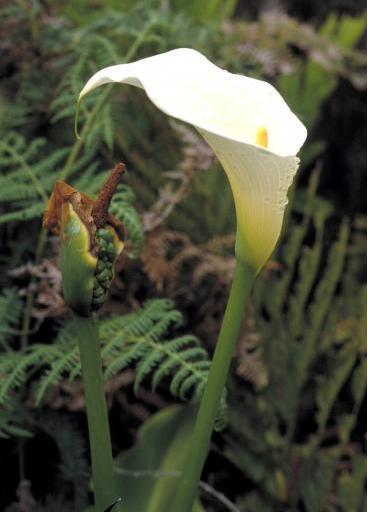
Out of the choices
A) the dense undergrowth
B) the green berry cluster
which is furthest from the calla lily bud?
the dense undergrowth

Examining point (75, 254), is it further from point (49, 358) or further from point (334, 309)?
point (334, 309)

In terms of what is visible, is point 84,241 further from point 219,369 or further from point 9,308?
point 9,308

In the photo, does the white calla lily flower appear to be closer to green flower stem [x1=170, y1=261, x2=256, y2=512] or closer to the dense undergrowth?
green flower stem [x1=170, y1=261, x2=256, y2=512]

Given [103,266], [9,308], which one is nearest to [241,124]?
[103,266]

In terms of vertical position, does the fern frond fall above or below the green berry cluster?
below

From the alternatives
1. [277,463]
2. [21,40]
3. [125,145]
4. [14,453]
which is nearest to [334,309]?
[277,463]

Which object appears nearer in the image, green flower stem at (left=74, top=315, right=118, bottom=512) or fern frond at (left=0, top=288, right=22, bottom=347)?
green flower stem at (left=74, top=315, right=118, bottom=512)

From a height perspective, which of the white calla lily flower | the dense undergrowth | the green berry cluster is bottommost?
the dense undergrowth

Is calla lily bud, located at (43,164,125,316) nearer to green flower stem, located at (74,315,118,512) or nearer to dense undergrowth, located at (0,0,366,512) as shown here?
green flower stem, located at (74,315,118,512)
